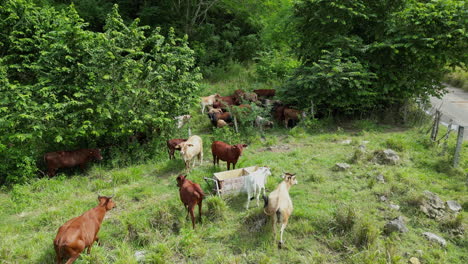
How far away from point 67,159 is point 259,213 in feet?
18.9

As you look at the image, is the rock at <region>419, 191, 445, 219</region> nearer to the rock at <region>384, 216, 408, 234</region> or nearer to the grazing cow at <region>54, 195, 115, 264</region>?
the rock at <region>384, 216, 408, 234</region>

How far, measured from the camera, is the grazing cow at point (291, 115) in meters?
12.6

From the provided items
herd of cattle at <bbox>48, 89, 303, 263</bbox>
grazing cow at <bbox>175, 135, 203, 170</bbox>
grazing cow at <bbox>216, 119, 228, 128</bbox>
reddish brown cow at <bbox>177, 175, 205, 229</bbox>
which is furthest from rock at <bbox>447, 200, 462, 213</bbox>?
grazing cow at <bbox>216, 119, 228, 128</bbox>

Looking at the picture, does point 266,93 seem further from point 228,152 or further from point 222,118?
point 228,152

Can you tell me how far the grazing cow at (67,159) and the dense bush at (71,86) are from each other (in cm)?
38

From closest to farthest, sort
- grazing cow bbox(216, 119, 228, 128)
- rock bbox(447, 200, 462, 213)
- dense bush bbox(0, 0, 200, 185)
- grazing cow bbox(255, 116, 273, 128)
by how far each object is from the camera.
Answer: rock bbox(447, 200, 462, 213) < dense bush bbox(0, 0, 200, 185) < grazing cow bbox(216, 119, 228, 128) < grazing cow bbox(255, 116, 273, 128)

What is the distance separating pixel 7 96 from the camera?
810 cm

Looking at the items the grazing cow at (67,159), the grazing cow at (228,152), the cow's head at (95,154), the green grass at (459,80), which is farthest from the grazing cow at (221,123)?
the green grass at (459,80)

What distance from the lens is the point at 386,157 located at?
905cm

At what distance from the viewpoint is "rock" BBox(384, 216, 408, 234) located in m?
5.92

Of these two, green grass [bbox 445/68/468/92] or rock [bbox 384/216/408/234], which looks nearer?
rock [bbox 384/216/408/234]

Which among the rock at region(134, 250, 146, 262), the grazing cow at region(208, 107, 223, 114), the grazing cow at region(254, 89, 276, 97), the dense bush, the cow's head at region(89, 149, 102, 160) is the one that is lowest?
the rock at region(134, 250, 146, 262)

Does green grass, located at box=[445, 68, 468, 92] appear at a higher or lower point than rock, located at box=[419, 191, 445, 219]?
higher

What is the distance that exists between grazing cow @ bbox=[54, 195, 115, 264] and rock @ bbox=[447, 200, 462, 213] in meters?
7.18
